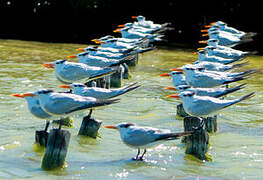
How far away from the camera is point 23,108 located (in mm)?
9555

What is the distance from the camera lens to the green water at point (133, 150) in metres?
6.49

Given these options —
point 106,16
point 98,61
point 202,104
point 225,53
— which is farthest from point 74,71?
point 106,16

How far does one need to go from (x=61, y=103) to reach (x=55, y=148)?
1.86ft

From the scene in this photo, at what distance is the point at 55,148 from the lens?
249 inches

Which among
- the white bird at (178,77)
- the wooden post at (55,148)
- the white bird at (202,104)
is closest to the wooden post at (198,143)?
the white bird at (202,104)

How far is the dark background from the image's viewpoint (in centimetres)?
2275

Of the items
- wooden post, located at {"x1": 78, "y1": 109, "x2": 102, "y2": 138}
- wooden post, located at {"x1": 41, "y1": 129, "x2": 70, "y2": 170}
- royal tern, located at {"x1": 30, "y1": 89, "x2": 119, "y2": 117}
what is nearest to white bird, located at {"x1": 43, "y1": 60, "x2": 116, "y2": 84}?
wooden post, located at {"x1": 78, "y1": 109, "x2": 102, "y2": 138}

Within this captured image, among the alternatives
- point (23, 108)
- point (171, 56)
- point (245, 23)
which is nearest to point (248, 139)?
point (23, 108)

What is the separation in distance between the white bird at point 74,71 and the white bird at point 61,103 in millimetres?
2564

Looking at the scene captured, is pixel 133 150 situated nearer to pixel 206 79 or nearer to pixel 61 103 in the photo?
pixel 61 103

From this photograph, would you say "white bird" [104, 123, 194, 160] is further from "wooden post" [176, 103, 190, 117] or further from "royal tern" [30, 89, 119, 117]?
"wooden post" [176, 103, 190, 117]

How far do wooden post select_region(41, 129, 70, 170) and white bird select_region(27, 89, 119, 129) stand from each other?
0.33 metres

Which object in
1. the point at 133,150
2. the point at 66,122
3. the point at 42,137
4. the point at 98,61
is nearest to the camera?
the point at 42,137

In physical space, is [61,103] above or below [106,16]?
below
